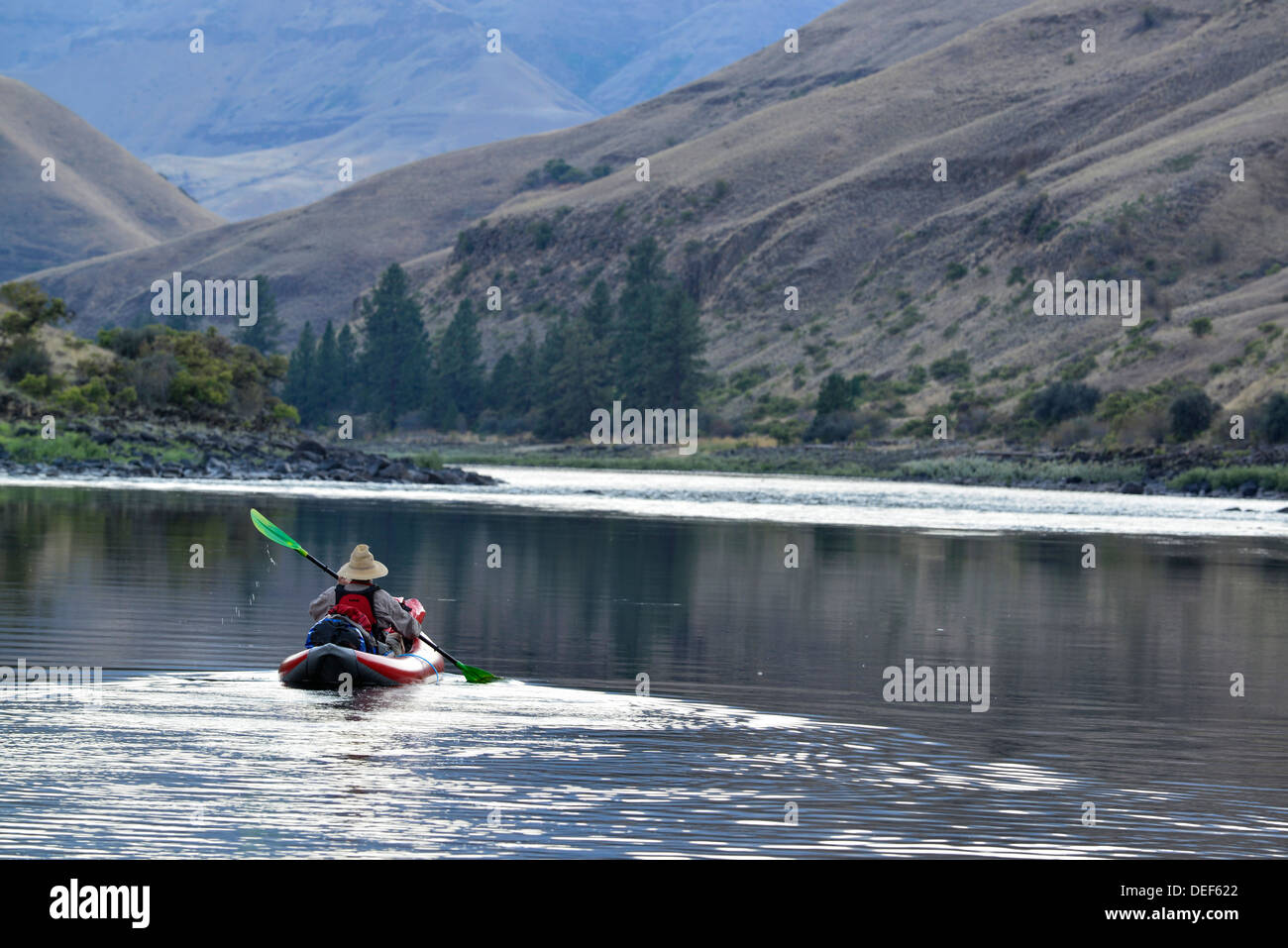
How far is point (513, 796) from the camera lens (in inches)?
539

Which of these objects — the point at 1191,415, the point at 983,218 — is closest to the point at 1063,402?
the point at 1191,415

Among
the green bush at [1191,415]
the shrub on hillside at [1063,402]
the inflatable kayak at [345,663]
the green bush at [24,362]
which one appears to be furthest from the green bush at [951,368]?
the inflatable kayak at [345,663]

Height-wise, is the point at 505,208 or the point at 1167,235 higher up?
the point at 505,208

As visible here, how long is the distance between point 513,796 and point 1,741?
4681 mm

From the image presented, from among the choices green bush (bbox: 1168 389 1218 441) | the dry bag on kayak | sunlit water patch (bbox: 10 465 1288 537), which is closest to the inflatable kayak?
the dry bag on kayak

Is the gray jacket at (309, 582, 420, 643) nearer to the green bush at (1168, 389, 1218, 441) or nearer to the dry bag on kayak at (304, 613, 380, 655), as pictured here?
the dry bag on kayak at (304, 613, 380, 655)

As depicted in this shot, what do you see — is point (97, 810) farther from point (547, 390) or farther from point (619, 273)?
point (619, 273)

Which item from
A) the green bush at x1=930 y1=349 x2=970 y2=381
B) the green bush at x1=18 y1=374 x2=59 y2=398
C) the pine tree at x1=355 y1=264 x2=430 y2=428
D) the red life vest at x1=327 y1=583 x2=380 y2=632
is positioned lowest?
the red life vest at x1=327 y1=583 x2=380 y2=632

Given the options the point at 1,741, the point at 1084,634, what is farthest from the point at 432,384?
the point at 1,741

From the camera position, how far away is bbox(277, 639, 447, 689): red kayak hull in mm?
18531

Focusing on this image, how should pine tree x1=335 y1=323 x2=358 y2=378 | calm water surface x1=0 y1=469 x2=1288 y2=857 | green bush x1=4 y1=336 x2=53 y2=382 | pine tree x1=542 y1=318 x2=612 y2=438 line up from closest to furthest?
calm water surface x1=0 y1=469 x2=1288 y2=857
green bush x1=4 y1=336 x2=53 y2=382
pine tree x1=542 y1=318 x2=612 y2=438
pine tree x1=335 y1=323 x2=358 y2=378

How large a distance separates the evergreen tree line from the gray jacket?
9778cm
